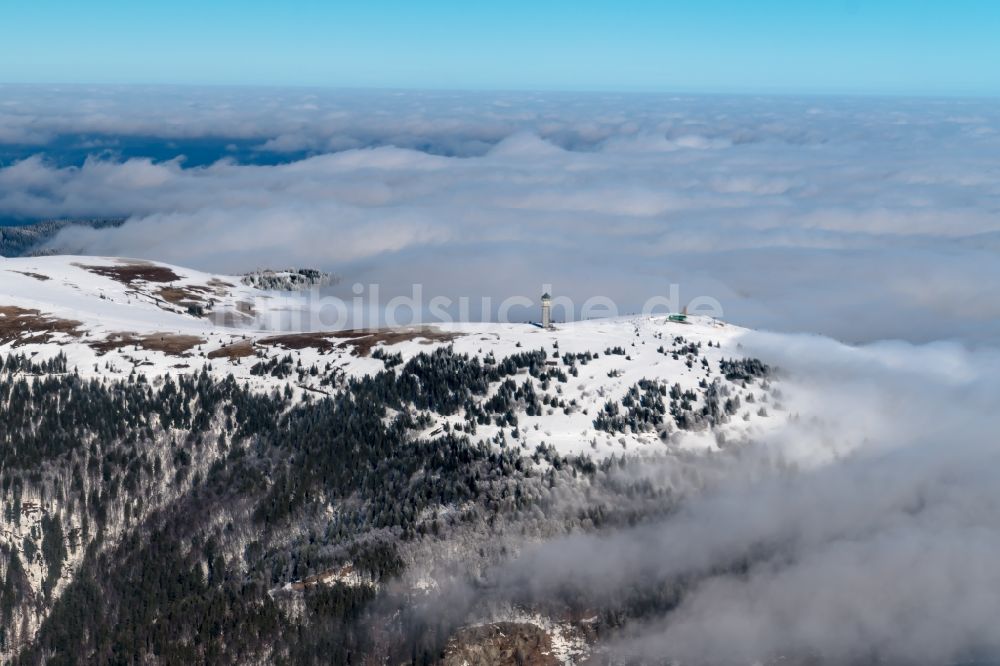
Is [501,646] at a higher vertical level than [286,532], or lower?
lower

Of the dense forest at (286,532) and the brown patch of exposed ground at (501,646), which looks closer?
the brown patch of exposed ground at (501,646)

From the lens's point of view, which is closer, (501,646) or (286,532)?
(501,646)

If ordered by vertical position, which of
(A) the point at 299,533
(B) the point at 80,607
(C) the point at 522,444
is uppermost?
(C) the point at 522,444

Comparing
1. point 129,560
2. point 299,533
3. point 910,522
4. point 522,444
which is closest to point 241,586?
point 299,533

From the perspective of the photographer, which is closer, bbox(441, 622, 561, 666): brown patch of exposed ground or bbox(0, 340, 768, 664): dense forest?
bbox(441, 622, 561, 666): brown patch of exposed ground

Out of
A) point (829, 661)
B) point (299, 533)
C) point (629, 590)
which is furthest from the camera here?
point (299, 533)

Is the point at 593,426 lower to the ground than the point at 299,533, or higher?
higher

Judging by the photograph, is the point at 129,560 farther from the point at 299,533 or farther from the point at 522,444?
the point at 522,444

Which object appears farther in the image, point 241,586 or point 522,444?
point 522,444
